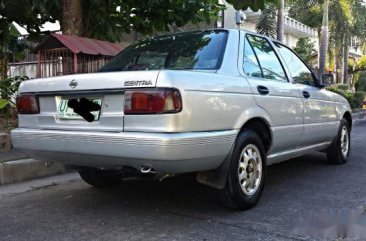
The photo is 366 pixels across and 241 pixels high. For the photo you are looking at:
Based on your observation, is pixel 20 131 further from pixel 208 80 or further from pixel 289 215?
pixel 289 215

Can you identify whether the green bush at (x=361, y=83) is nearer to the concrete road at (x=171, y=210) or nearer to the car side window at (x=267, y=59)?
the concrete road at (x=171, y=210)

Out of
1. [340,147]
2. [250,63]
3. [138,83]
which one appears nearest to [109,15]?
[340,147]

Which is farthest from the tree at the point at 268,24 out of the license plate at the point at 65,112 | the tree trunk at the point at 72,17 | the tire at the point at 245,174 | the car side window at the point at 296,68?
the license plate at the point at 65,112

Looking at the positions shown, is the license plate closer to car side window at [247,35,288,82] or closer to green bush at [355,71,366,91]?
car side window at [247,35,288,82]

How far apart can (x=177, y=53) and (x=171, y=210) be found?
4.96 feet

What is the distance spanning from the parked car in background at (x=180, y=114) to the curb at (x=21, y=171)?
1.02m

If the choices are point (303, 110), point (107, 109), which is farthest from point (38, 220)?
point (303, 110)

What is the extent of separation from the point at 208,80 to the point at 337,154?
348 centimetres

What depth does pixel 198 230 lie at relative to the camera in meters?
3.94

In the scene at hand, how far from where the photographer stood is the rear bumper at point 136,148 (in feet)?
12.0

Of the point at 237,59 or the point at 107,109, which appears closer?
the point at 107,109

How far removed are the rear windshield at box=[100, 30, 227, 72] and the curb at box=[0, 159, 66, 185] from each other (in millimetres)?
1502

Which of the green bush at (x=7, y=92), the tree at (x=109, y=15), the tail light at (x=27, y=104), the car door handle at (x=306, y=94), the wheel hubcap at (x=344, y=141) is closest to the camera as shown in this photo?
the tail light at (x=27, y=104)

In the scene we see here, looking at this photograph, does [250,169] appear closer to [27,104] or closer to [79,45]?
[27,104]
